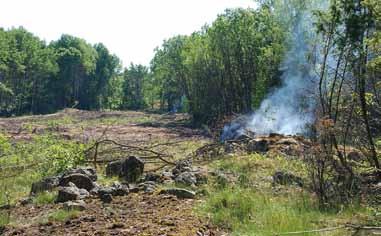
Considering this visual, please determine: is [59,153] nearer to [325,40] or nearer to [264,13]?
[325,40]

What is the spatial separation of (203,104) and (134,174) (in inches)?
1067

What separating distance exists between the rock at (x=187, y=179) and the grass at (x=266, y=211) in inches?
13.2

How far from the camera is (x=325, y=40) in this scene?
28.3 ft

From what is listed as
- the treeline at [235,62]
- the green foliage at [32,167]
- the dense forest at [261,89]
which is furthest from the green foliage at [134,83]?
the green foliage at [32,167]

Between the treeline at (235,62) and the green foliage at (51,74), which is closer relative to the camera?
the treeline at (235,62)

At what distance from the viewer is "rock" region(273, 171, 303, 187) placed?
28.1 feet

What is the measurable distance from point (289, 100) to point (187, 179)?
14.0m

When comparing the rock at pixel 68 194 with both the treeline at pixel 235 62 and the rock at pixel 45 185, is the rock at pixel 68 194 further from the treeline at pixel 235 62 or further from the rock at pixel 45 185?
the treeline at pixel 235 62

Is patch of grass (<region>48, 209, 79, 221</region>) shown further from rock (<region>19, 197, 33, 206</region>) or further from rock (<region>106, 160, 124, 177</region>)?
rock (<region>106, 160, 124, 177</region>)

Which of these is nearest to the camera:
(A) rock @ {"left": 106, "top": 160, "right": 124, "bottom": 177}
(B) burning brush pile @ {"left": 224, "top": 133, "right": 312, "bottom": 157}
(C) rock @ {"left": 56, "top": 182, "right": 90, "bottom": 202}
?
(C) rock @ {"left": 56, "top": 182, "right": 90, "bottom": 202}

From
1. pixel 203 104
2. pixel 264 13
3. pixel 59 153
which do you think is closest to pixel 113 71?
pixel 203 104

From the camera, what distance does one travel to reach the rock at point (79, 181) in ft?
27.8

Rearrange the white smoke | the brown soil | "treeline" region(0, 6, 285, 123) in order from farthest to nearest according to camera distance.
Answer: "treeline" region(0, 6, 285, 123) → the white smoke → the brown soil

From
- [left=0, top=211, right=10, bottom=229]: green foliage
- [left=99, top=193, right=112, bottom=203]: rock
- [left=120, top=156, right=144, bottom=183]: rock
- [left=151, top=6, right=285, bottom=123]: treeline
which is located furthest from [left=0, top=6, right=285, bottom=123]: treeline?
[left=0, top=211, right=10, bottom=229]: green foliage
